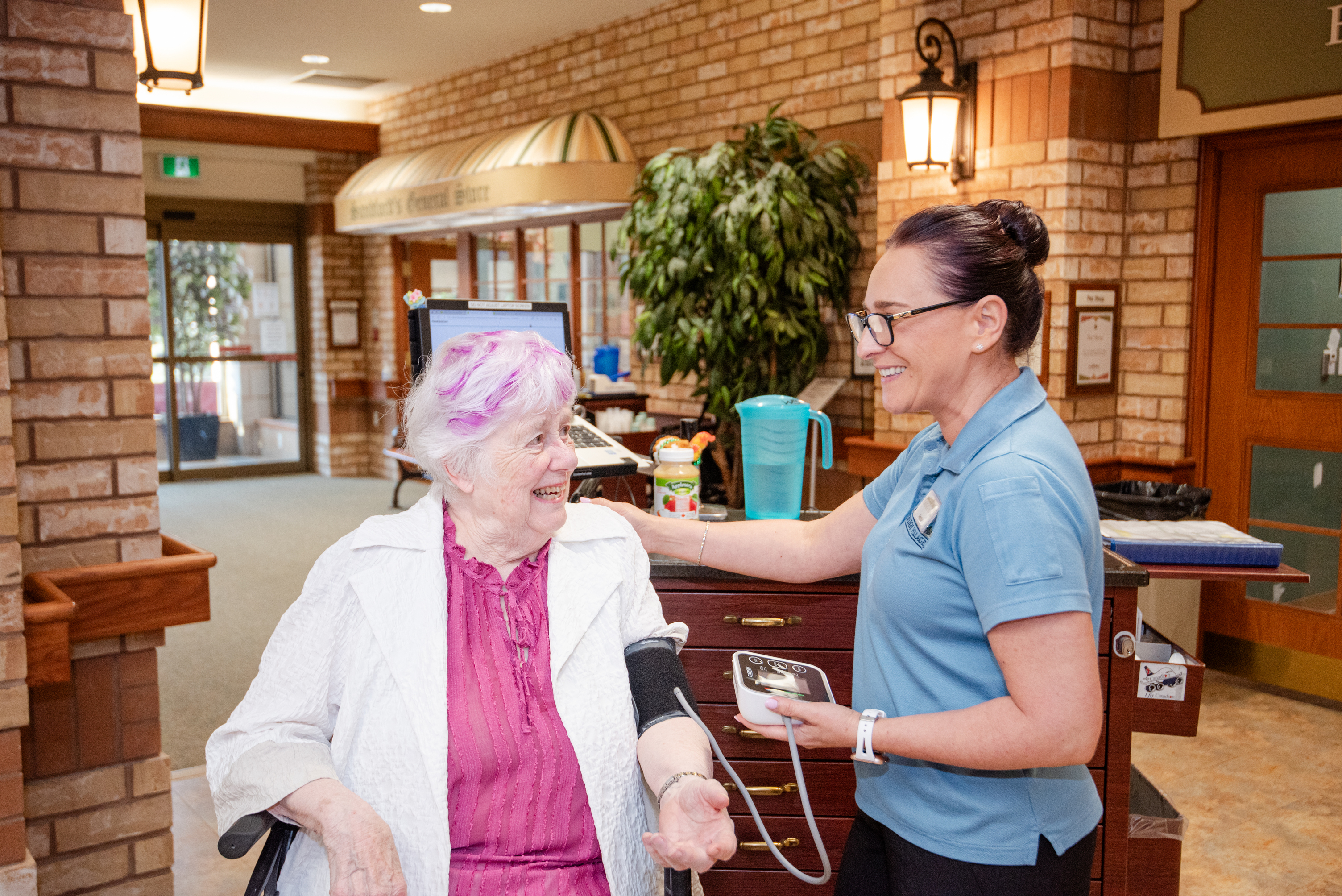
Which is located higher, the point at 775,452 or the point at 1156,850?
the point at 775,452

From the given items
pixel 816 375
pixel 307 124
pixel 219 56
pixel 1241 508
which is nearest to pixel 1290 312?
pixel 1241 508

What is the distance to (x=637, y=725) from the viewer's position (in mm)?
1603

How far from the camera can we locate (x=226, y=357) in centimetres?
1011

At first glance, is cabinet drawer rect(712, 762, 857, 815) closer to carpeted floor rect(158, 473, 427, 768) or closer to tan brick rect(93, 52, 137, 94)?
carpeted floor rect(158, 473, 427, 768)

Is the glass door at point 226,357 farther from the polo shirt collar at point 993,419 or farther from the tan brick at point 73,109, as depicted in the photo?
the polo shirt collar at point 993,419

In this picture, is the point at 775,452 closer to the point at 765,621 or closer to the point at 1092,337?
the point at 765,621

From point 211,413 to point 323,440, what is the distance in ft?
3.43

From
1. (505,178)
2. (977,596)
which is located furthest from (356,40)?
(977,596)

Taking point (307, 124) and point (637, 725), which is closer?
point (637, 725)

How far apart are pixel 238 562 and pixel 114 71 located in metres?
4.75

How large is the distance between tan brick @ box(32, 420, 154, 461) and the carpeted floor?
90cm

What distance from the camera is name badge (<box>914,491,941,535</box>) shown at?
53.2 inches

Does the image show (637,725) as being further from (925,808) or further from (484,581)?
(925,808)

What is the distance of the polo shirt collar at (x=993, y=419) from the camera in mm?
1343
